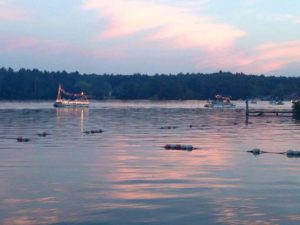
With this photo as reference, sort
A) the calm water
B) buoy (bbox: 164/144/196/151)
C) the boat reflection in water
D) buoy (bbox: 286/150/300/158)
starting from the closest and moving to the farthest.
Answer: the calm water < buoy (bbox: 286/150/300/158) < buoy (bbox: 164/144/196/151) < the boat reflection in water

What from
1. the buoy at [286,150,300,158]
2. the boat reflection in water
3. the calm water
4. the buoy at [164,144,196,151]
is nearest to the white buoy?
the buoy at [286,150,300,158]

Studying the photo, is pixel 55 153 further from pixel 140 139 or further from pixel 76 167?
pixel 140 139

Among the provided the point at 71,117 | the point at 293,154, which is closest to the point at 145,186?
the point at 293,154

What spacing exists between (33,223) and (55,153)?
17.1 m

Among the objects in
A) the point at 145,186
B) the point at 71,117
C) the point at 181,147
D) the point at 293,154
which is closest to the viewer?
the point at 145,186

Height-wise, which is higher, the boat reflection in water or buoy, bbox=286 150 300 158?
buoy, bbox=286 150 300 158

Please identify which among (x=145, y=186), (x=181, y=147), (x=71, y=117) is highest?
(x=181, y=147)

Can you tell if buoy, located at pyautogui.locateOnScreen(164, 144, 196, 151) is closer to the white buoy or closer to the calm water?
the calm water

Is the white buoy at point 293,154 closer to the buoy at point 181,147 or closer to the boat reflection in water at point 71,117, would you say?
the buoy at point 181,147

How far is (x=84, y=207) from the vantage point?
57.4ft

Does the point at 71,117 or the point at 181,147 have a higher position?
the point at 181,147

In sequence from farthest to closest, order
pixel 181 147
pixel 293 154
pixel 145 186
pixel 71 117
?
pixel 71 117, pixel 181 147, pixel 293 154, pixel 145 186

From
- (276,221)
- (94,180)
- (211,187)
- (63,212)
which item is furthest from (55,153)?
(276,221)

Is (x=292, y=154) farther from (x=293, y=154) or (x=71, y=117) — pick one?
(x=71, y=117)
